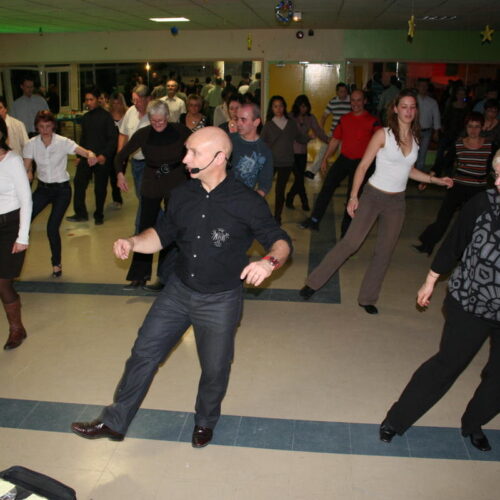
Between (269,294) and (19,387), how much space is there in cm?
231

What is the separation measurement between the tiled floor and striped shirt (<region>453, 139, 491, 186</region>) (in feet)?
4.44

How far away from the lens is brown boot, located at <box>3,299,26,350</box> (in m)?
4.12

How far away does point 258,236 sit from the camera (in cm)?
278

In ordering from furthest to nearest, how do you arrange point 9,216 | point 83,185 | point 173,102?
point 173,102, point 83,185, point 9,216

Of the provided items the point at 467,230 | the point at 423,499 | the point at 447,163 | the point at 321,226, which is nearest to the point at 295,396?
the point at 423,499

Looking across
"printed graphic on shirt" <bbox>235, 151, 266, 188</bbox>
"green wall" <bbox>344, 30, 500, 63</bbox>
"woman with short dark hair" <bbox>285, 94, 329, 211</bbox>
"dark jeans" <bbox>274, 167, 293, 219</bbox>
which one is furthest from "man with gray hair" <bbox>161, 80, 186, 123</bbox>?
"green wall" <bbox>344, 30, 500, 63</bbox>

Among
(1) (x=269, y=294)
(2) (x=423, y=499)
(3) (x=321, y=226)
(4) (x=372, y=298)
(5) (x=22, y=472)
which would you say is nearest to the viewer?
(5) (x=22, y=472)

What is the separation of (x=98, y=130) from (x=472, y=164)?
4.56 meters

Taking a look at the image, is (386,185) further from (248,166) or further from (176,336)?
(176,336)

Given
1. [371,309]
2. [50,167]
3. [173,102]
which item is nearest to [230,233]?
[371,309]

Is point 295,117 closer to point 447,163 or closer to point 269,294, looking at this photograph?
point 447,163

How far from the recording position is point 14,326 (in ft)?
13.7

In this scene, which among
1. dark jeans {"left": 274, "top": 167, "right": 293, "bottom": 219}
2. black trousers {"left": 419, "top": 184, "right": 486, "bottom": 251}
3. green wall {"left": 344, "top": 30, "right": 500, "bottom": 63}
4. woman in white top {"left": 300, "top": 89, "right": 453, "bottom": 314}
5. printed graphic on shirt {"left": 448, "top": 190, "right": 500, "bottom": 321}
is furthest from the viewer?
green wall {"left": 344, "top": 30, "right": 500, "bottom": 63}

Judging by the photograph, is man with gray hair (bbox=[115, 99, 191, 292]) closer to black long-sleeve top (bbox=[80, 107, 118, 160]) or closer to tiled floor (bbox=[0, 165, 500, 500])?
tiled floor (bbox=[0, 165, 500, 500])
